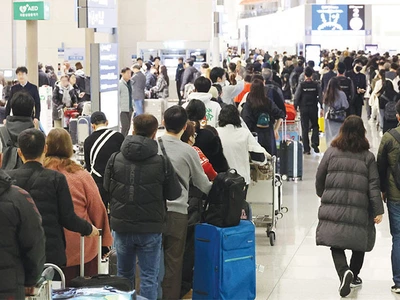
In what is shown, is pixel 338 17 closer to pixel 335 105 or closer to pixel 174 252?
pixel 335 105

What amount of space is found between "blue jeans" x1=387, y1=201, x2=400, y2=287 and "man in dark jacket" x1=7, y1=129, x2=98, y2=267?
3005 mm

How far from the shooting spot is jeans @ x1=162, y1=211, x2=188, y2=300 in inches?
272

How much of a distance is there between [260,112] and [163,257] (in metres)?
5.70

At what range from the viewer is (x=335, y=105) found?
51.5 feet

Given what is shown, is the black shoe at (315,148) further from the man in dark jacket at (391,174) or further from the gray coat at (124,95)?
the man in dark jacket at (391,174)

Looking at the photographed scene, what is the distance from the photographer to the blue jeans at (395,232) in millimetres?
7652

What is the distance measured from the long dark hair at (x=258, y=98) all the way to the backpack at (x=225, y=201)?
5.31 meters

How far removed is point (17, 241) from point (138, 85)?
1792 centimetres

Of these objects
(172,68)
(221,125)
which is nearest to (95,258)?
(221,125)

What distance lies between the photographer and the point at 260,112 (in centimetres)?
1245

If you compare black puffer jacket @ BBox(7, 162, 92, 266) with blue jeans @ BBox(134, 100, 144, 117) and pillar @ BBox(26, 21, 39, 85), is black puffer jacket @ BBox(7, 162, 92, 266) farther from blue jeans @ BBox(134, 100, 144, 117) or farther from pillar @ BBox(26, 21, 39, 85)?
blue jeans @ BBox(134, 100, 144, 117)

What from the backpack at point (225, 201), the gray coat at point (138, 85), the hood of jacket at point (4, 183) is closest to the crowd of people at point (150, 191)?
the hood of jacket at point (4, 183)

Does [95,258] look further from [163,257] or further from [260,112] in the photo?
[260,112]

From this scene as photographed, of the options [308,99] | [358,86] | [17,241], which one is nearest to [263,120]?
[308,99]
